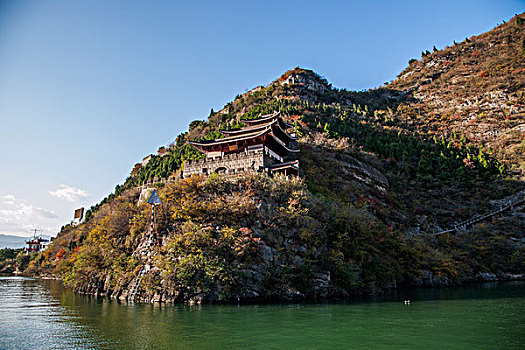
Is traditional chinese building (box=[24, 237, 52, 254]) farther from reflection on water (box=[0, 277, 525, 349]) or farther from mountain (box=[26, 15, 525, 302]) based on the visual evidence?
reflection on water (box=[0, 277, 525, 349])

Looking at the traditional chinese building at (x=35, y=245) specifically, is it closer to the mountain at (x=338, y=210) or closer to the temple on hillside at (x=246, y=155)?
the mountain at (x=338, y=210)

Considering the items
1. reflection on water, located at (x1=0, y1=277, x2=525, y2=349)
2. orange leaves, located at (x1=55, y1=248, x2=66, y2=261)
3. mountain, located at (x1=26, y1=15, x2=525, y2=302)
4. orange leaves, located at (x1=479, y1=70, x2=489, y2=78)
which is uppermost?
orange leaves, located at (x1=479, y1=70, x2=489, y2=78)

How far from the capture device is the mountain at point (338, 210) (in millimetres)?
18656

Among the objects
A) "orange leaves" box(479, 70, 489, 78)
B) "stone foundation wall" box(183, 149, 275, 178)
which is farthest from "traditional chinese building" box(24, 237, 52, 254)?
"orange leaves" box(479, 70, 489, 78)

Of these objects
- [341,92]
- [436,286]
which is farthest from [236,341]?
[341,92]

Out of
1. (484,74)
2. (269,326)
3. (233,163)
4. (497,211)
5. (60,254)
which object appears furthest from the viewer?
(484,74)

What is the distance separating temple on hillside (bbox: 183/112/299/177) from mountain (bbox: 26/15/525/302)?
9.82ft

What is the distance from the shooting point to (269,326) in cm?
1111

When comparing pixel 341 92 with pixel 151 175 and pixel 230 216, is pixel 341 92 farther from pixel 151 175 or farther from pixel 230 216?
pixel 230 216

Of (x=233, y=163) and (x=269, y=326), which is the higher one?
(x=233, y=163)

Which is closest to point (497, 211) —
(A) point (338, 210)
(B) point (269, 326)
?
(A) point (338, 210)

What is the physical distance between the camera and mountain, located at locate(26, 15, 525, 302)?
61.2ft

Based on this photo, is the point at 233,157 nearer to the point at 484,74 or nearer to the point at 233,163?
the point at 233,163

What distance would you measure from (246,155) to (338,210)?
916 centimetres
